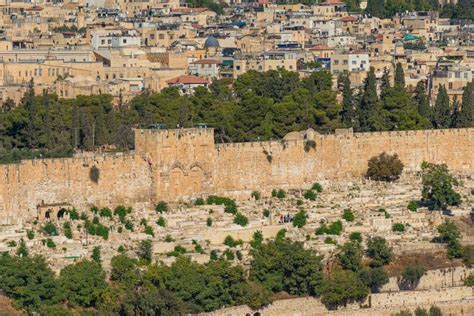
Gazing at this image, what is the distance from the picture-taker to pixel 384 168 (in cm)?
5441

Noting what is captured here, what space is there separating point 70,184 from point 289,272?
6351 millimetres

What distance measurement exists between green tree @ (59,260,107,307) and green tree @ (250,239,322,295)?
372 cm

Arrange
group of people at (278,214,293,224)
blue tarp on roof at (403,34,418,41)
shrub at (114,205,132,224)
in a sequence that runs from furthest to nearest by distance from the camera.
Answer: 1. blue tarp on roof at (403,34,418,41)
2. group of people at (278,214,293,224)
3. shrub at (114,205,132,224)

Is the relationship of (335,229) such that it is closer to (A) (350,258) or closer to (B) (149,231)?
(A) (350,258)

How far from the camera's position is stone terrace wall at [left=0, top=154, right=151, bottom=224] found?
48.2m

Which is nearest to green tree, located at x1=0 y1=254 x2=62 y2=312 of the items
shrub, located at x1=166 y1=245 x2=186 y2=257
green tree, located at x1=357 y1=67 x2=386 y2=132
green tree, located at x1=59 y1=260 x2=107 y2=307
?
→ green tree, located at x1=59 y1=260 x2=107 y2=307

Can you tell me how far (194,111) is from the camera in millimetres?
58000

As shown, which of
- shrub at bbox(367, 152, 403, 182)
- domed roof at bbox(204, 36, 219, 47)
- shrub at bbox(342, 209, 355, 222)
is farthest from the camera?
domed roof at bbox(204, 36, 219, 47)

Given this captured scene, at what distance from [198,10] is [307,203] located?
4503cm

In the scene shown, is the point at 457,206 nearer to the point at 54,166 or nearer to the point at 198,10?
the point at 54,166

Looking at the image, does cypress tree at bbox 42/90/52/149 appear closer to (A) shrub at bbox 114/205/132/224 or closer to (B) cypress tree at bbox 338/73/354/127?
(A) shrub at bbox 114/205/132/224

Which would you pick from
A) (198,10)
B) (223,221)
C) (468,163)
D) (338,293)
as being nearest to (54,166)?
(223,221)

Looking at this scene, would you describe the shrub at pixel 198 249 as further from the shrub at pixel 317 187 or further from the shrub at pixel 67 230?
the shrub at pixel 317 187

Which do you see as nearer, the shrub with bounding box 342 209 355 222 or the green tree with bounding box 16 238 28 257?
the green tree with bounding box 16 238 28 257
